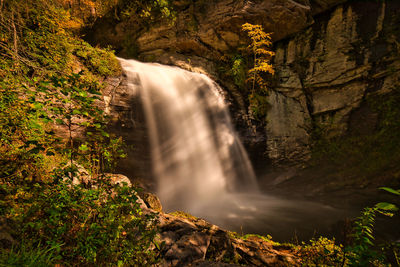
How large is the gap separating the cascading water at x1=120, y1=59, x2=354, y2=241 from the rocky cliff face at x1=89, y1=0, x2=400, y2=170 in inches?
52.5

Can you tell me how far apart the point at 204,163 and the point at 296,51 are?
855 centimetres

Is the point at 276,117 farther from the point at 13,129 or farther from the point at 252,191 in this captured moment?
the point at 13,129

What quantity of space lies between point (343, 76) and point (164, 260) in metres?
10.8

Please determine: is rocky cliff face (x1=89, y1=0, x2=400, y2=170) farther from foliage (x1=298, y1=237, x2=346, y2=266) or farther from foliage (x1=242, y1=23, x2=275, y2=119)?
foliage (x1=298, y1=237, x2=346, y2=266)

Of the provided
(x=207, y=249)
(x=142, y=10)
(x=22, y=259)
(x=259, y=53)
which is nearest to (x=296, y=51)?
(x=259, y=53)

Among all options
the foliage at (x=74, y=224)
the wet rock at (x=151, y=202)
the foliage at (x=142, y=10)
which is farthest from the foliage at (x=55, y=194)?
the foliage at (x=142, y=10)

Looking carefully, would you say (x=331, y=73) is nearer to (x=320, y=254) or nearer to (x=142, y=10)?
(x=320, y=254)

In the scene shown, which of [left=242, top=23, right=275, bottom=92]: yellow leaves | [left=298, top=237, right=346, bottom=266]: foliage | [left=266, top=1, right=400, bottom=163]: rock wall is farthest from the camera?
[left=242, top=23, right=275, bottom=92]: yellow leaves

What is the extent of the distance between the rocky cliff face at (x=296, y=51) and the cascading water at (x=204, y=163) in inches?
52.5

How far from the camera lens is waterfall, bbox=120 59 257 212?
634 cm

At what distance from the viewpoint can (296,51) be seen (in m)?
9.91

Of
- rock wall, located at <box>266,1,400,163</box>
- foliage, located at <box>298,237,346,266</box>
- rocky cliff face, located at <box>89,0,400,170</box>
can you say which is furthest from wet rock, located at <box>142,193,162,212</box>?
rock wall, located at <box>266,1,400,163</box>

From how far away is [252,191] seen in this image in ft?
28.9

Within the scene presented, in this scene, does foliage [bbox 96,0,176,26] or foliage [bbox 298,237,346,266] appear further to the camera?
foliage [bbox 96,0,176,26]
